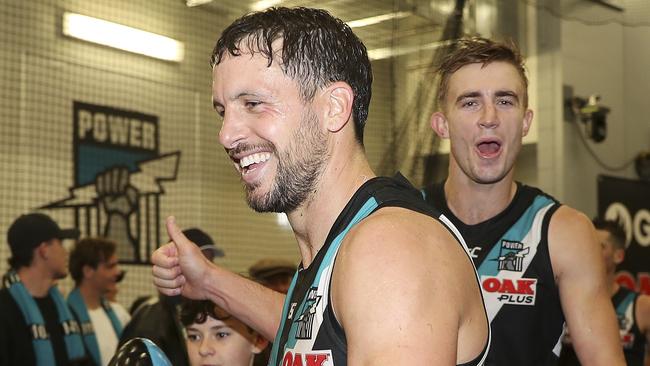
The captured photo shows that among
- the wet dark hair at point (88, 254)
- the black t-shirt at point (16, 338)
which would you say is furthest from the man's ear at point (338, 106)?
the wet dark hair at point (88, 254)

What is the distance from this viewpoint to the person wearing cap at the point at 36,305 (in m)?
5.82

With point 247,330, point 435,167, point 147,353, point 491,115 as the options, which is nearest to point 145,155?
point 435,167

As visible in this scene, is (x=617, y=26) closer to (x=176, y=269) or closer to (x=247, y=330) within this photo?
(x=247, y=330)

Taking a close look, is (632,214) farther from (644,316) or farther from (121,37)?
(121,37)

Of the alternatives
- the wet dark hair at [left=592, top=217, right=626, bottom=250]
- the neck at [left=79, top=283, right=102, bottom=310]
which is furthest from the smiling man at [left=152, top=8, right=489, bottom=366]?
the neck at [left=79, top=283, right=102, bottom=310]

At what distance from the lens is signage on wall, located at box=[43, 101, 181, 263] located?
10062 mm

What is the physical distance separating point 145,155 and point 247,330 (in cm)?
719

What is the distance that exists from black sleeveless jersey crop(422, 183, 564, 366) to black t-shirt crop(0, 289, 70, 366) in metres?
3.52

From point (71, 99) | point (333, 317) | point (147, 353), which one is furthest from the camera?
point (71, 99)

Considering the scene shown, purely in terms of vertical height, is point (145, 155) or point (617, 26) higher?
point (617, 26)

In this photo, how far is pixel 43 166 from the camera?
10008mm

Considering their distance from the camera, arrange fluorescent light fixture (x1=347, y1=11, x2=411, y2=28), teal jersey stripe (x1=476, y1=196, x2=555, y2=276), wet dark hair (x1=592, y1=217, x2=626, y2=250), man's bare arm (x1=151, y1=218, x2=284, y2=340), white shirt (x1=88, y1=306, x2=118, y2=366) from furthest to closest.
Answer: fluorescent light fixture (x1=347, y1=11, x2=411, y2=28), white shirt (x1=88, y1=306, x2=118, y2=366), wet dark hair (x1=592, y1=217, x2=626, y2=250), teal jersey stripe (x1=476, y1=196, x2=555, y2=276), man's bare arm (x1=151, y1=218, x2=284, y2=340)

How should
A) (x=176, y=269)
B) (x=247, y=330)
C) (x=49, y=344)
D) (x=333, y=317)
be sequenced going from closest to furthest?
(x=333, y=317) < (x=176, y=269) < (x=247, y=330) < (x=49, y=344)

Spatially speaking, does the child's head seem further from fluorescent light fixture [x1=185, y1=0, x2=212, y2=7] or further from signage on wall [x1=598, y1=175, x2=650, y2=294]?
fluorescent light fixture [x1=185, y1=0, x2=212, y2=7]
